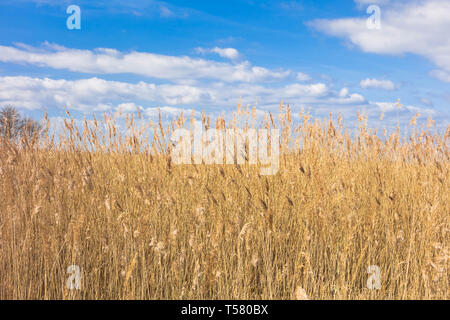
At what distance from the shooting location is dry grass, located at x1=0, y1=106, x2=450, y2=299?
235 cm

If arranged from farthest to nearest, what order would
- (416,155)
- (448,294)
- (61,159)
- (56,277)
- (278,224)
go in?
(416,155) → (61,159) → (278,224) → (56,277) → (448,294)

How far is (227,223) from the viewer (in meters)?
2.82

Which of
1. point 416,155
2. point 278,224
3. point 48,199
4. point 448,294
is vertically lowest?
point 448,294

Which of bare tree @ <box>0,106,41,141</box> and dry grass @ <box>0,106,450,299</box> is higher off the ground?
bare tree @ <box>0,106,41,141</box>

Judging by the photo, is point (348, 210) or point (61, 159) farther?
point (61, 159)

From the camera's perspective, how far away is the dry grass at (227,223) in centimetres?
235

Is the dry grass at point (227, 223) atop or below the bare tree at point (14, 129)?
below

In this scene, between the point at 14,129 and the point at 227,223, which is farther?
the point at 14,129

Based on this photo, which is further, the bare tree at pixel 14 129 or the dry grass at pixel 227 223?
the bare tree at pixel 14 129

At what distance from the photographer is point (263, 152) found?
3699mm

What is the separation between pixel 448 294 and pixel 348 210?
1.02 m

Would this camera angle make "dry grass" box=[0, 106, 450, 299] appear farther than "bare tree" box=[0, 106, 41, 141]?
No
